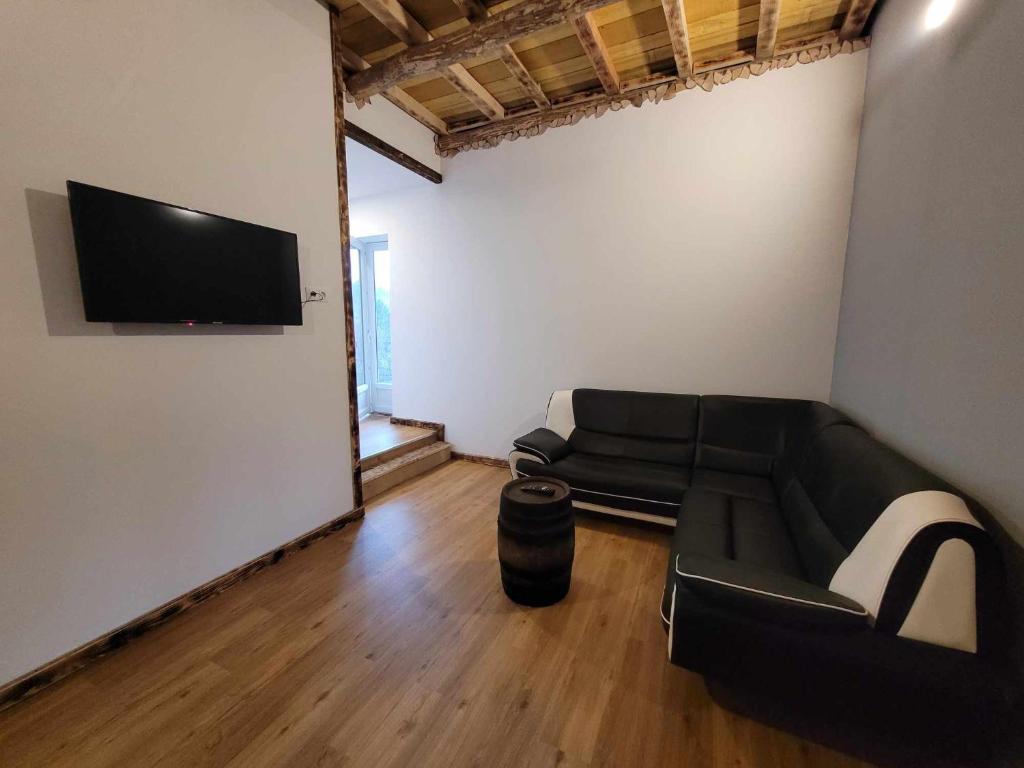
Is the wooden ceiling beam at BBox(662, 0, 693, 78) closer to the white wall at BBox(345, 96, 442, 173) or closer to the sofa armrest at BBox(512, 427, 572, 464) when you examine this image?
the white wall at BBox(345, 96, 442, 173)

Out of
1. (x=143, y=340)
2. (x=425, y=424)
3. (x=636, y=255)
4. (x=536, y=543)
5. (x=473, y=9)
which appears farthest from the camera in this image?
(x=425, y=424)

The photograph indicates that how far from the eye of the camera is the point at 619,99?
3061 millimetres

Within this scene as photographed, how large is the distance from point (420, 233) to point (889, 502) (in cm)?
405

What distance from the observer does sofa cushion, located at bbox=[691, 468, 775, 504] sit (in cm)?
235

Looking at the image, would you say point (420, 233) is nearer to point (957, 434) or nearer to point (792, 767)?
point (957, 434)

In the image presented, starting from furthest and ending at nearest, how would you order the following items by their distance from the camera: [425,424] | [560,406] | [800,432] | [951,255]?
[425,424], [560,406], [800,432], [951,255]

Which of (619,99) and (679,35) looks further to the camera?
(619,99)

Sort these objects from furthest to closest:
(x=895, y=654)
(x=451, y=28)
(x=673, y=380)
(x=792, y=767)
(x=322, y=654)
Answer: (x=673, y=380) → (x=451, y=28) → (x=322, y=654) → (x=792, y=767) → (x=895, y=654)

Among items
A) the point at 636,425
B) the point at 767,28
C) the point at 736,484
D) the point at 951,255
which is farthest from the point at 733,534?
the point at 767,28

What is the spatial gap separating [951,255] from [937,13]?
3.74 feet

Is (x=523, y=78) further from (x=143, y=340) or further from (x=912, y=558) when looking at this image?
(x=912, y=558)

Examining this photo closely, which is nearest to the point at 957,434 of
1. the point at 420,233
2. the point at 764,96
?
the point at 764,96

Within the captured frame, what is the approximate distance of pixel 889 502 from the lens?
50.9 inches

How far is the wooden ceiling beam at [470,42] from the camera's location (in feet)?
6.98
